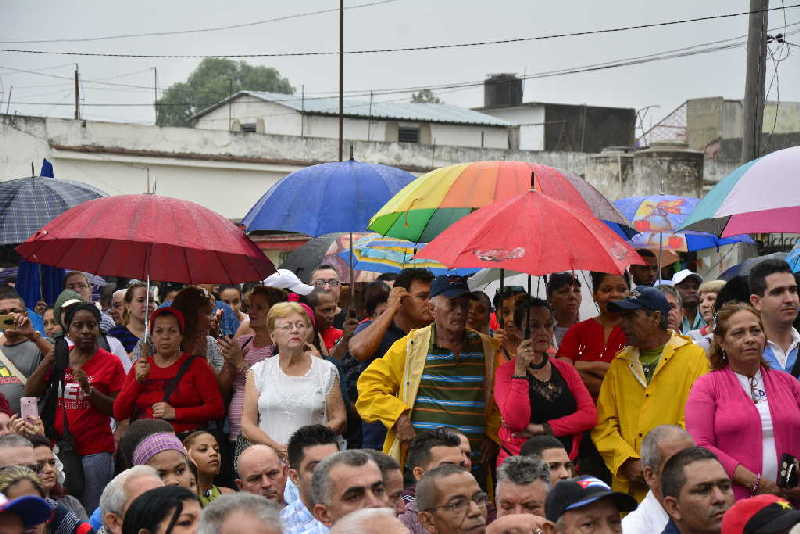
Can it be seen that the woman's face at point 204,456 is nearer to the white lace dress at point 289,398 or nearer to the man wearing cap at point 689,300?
the white lace dress at point 289,398

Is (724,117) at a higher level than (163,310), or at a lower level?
higher

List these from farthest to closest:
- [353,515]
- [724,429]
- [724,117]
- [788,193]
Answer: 1. [724,117]
2. [788,193]
3. [724,429]
4. [353,515]

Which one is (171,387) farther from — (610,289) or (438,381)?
(610,289)

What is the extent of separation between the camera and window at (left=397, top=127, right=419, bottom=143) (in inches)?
1500

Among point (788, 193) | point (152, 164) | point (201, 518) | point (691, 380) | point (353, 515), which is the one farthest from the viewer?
point (152, 164)

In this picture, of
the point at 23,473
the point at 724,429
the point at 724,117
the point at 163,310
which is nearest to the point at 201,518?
the point at 23,473

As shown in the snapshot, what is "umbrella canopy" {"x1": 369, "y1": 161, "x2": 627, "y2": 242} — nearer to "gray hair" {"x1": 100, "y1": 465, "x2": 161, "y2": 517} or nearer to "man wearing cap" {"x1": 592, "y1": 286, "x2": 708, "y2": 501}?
"man wearing cap" {"x1": 592, "y1": 286, "x2": 708, "y2": 501}

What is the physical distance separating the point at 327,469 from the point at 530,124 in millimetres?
40198

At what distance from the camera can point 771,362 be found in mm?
6961

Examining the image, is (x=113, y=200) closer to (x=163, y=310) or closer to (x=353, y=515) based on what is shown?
(x=163, y=310)

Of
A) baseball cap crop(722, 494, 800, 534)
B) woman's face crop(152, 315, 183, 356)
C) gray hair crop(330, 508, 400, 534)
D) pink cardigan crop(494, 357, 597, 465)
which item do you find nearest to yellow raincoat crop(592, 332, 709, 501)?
pink cardigan crop(494, 357, 597, 465)

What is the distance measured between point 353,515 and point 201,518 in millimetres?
741

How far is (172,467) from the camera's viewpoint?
628 centimetres

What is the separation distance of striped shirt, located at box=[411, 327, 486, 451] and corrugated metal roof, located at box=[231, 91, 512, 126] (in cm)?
2994
